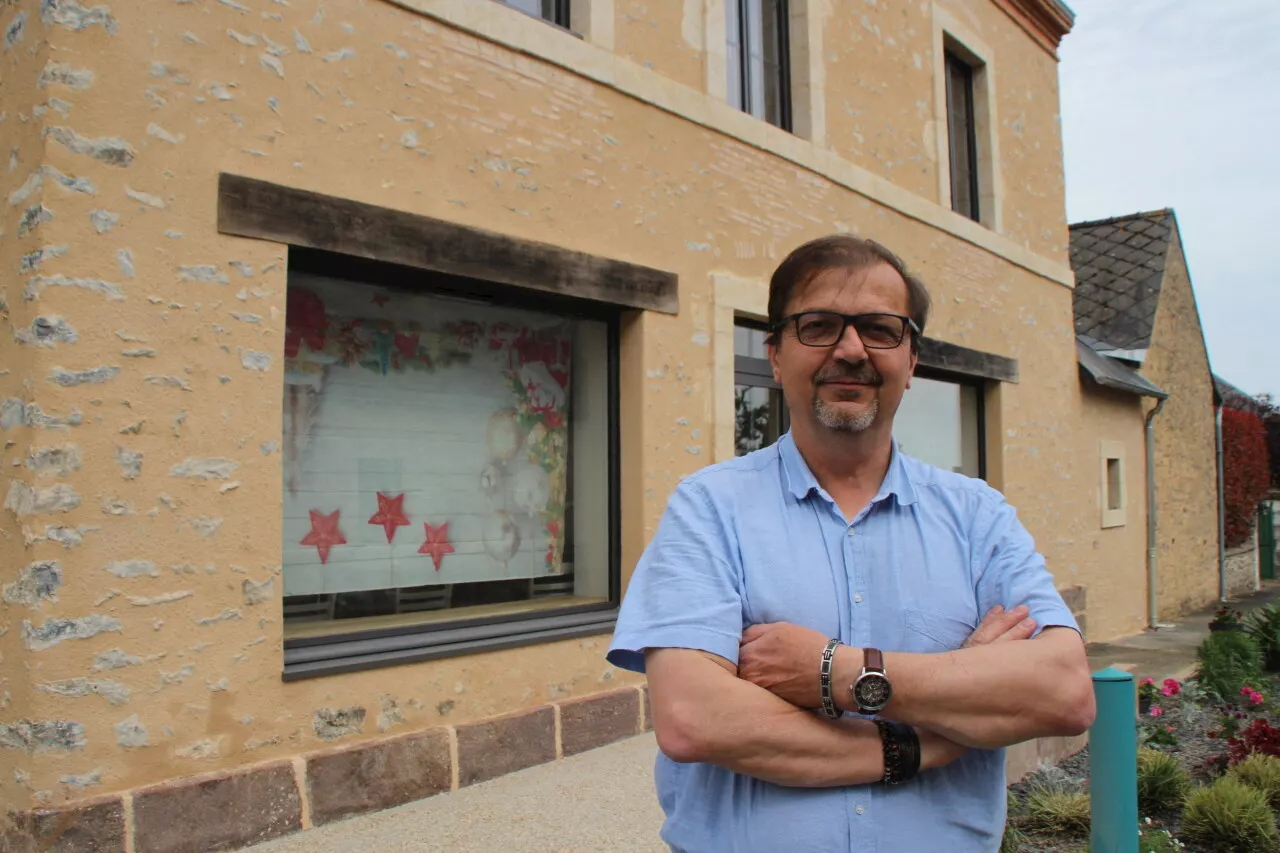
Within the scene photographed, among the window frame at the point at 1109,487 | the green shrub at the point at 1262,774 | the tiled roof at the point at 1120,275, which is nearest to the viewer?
the green shrub at the point at 1262,774

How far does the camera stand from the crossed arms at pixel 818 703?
4.84 feet

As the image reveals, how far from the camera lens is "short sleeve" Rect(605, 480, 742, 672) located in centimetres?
156

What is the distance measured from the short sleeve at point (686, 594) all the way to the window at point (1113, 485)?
10413 millimetres

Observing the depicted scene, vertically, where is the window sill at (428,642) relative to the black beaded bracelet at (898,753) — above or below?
below

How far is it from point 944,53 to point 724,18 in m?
3.77

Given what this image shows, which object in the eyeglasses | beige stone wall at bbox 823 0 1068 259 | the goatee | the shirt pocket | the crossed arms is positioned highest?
beige stone wall at bbox 823 0 1068 259

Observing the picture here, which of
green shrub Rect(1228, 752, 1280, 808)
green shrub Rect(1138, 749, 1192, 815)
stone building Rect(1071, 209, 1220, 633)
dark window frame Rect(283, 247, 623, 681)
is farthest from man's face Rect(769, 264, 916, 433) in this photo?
stone building Rect(1071, 209, 1220, 633)

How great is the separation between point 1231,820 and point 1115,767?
3.53 ft

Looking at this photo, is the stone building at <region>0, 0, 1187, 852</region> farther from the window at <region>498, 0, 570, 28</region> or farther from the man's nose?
the man's nose

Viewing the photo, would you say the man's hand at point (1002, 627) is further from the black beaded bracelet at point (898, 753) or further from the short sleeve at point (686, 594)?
the short sleeve at point (686, 594)

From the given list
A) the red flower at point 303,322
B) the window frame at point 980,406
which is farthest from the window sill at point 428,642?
the window frame at point 980,406

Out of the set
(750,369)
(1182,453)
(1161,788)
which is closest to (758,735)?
(1161,788)

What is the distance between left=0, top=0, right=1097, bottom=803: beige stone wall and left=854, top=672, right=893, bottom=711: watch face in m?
2.90

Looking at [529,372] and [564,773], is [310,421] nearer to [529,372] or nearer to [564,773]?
[529,372]
